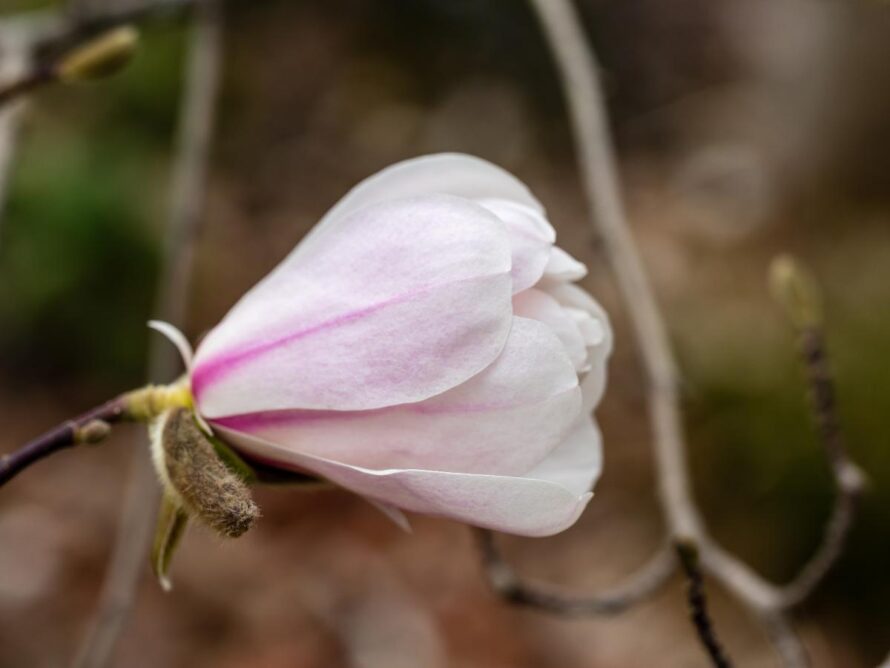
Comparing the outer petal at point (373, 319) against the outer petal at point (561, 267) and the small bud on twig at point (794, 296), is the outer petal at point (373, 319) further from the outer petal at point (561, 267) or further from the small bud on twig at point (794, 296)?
the small bud on twig at point (794, 296)

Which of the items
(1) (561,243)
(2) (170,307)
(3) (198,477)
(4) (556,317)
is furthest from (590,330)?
(1) (561,243)

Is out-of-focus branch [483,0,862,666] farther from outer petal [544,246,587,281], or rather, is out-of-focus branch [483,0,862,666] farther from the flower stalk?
the flower stalk

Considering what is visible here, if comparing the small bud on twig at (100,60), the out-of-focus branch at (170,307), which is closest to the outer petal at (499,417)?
the small bud on twig at (100,60)

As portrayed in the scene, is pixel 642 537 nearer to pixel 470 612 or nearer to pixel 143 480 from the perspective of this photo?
pixel 470 612

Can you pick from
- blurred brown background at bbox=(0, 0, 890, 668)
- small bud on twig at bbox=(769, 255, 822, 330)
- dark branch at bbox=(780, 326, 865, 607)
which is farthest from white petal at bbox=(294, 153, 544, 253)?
blurred brown background at bbox=(0, 0, 890, 668)

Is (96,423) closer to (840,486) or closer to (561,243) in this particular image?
(840,486)

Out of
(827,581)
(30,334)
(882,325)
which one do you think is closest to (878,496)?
(827,581)

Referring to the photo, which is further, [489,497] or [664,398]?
[664,398]
